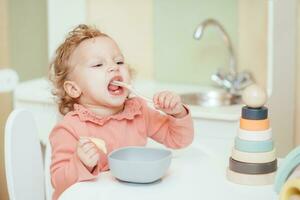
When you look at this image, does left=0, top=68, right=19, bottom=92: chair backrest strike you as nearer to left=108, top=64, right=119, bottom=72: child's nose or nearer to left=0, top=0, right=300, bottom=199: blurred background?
left=0, top=0, right=300, bottom=199: blurred background

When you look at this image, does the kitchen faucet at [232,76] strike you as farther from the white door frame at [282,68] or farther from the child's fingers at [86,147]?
the child's fingers at [86,147]

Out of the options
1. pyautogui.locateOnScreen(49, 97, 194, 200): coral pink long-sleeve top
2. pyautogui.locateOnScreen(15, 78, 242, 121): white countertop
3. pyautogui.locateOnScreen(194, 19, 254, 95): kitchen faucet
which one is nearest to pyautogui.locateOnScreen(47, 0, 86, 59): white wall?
pyautogui.locateOnScreen(15, 78, 242, 121): white countertop

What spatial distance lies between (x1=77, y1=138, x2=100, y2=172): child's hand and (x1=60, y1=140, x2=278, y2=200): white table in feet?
0.13

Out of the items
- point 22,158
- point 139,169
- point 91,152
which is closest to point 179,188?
point 139,169

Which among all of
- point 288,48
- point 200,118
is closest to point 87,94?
point 200,118

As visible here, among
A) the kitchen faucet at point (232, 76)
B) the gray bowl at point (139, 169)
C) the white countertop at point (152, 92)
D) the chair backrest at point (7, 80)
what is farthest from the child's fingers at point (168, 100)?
the chair backrest at point (7, 80)

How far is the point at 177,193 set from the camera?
114cm

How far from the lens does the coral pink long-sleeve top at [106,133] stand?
4.21 ft

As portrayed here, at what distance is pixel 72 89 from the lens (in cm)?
144

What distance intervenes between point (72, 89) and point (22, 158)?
207 mm

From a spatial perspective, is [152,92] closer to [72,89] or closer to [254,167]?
[72,89]

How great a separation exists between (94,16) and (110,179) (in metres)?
1.33

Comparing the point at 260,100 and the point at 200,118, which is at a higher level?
the point at 260,100

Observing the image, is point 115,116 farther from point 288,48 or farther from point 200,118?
point 288,48
